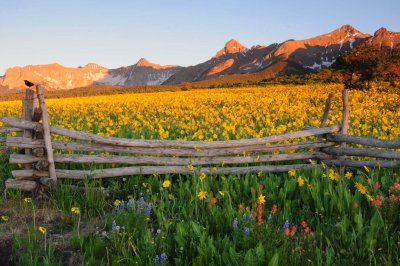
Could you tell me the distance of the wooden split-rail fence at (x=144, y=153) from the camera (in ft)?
17.9

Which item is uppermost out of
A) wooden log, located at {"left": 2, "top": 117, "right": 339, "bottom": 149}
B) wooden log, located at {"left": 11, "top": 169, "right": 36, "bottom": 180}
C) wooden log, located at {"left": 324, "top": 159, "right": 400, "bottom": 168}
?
wooden log, located at {"left": 2, "top": 117, "right": 339, "bottom": 149}

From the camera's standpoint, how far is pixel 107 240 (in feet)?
12.9

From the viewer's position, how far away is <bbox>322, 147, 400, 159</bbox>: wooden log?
591 centimetres

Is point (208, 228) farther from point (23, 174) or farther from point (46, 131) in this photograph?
point (23, 174)

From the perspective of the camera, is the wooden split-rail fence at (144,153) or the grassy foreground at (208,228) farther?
the wooden split-rail fence at (144,153)

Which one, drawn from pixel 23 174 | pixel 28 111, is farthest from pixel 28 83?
pixel 23 174

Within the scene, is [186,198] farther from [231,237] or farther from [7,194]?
[7,194]

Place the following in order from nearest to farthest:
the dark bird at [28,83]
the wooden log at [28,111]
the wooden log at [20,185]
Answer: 1. the dark bird at [28,83]
2. the wooden log at [20,185]
3. the wooden log at [28,111]

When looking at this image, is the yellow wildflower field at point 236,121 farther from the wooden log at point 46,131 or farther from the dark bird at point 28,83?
the dark bird at point 28,83

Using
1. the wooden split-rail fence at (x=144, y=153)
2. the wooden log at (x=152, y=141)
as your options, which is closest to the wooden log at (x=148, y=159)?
the wooden split-rail fence at (x=144, y=153)

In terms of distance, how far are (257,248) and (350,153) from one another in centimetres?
395

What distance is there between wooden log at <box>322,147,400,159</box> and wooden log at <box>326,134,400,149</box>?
11 cm

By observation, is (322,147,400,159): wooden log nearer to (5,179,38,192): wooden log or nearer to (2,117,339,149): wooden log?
(2,117,339,149): wooden log

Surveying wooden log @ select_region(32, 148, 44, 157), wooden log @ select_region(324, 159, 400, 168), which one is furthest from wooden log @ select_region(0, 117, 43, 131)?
wooden log @ select_region(324, 159, 400, 168)
